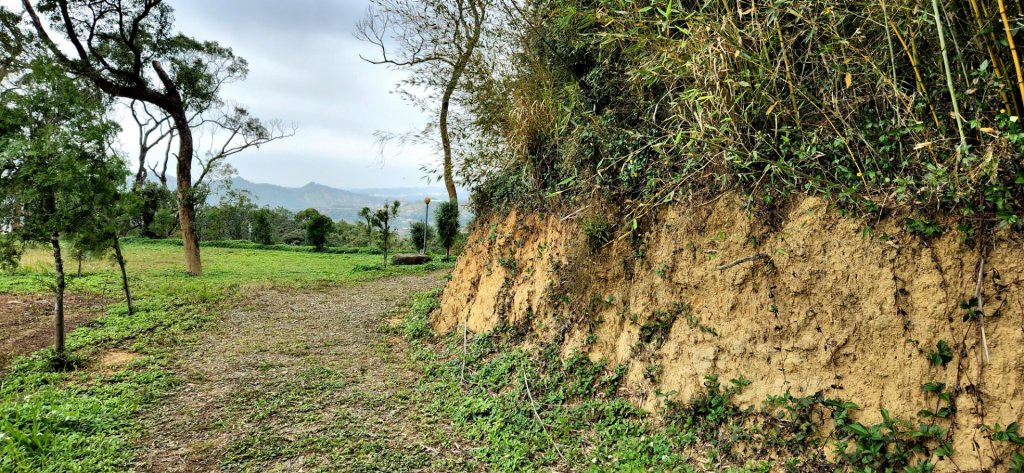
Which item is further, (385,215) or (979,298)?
(385,215)

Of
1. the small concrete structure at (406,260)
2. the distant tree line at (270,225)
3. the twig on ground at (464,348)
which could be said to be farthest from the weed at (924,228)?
the distant tree line at (270,225)

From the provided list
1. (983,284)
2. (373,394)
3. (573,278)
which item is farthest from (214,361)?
(983,284)

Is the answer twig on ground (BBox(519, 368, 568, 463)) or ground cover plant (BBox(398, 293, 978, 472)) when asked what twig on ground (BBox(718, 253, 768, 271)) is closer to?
ground cover plant (BBox(398, 293, 978, 472))

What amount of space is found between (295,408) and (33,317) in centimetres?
641

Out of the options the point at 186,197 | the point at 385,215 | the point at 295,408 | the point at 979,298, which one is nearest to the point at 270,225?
the point at 385,215

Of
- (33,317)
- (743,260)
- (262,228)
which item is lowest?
(33,317)

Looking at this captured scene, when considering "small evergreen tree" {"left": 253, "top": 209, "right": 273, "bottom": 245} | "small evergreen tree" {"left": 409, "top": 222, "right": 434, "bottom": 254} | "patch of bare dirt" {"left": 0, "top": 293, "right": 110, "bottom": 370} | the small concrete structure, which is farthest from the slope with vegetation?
"small evergreen tree" {"left": 253, "top": 209, "right": 273, "bottom": 245}

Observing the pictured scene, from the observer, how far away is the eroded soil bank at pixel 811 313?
2.18 metres

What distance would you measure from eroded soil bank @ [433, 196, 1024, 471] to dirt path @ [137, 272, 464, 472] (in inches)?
68.0

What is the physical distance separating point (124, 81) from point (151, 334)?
8931mm

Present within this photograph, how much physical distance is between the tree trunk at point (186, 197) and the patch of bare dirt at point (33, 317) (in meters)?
3.46

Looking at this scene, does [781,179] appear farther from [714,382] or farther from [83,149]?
[83,149]

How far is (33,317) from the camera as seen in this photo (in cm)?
734

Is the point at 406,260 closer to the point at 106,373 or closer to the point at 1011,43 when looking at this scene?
the point at 106,373
